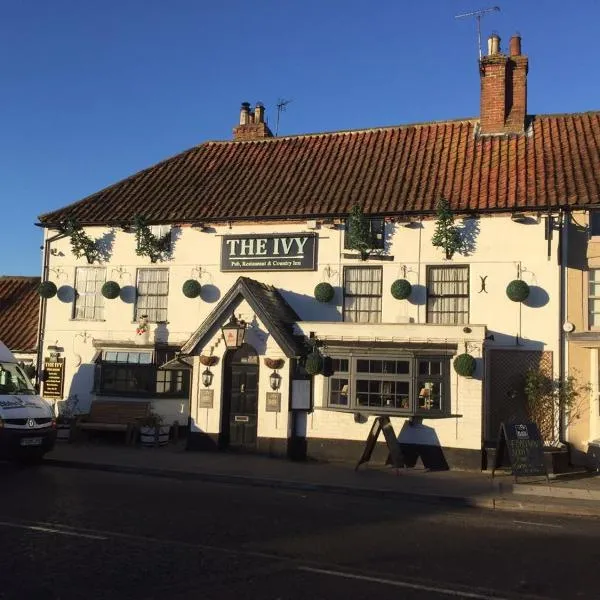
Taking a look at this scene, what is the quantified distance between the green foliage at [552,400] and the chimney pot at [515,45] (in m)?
9.59

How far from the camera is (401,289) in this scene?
15.4 meters

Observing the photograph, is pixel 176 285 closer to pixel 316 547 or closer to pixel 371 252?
Answer: pixel 371 252

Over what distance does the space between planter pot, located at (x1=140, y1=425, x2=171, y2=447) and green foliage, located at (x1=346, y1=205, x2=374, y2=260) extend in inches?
266

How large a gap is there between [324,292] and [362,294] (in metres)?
1.06

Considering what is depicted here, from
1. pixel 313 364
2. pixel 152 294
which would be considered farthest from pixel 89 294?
pixel 313 364

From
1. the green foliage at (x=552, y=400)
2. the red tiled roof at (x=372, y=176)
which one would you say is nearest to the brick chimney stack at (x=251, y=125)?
the red tiled roof at (x=372, y=176)

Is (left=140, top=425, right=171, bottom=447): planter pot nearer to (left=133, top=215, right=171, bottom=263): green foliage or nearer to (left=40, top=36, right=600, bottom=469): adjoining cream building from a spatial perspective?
(left=40, top=36, right=600, bottom=469): adjoining cream building

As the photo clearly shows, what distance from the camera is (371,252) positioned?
52.8 feet

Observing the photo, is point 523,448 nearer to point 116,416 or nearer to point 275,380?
point 275,380

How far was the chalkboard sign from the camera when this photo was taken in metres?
12.6

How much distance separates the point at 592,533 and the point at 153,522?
6.03 metres

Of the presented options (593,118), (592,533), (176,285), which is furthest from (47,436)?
(593,118)

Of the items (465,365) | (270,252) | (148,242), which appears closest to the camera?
(465,365)

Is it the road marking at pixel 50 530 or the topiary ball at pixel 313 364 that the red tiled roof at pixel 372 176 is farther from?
the road marking at pixel 50 530
